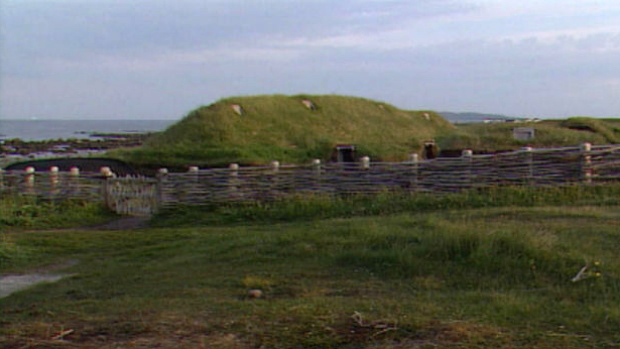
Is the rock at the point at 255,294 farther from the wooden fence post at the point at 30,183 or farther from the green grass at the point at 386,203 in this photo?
the wooden fence post at the point at 30,183

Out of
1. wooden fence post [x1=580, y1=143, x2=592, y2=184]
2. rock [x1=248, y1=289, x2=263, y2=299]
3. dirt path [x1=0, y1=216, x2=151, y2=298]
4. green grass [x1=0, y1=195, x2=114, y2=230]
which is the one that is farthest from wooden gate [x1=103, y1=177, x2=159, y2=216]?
rock [x1=248, y1=289, x2=263, y2=299]

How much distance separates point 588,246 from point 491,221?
2.68 meters

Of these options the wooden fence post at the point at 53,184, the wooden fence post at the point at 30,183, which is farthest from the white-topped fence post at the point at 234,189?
the wooden fence post at the point at 30,183

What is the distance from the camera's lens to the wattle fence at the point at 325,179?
15508 millimetres

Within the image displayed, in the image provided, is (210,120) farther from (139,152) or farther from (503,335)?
(503,335)

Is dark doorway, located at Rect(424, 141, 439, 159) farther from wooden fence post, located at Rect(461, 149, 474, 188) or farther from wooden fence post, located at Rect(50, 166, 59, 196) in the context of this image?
wooden fence post, located at Rect(50, 166, 59, 196)

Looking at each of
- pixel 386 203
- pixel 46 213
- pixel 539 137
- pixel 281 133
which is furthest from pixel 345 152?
pixel 46 213

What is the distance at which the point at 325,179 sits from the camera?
53.4 feet

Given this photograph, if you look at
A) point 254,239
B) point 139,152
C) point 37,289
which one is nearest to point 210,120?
point 139,152

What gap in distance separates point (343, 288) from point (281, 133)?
1717 centimetres

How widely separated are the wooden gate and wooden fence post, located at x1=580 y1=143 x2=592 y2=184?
9.14m

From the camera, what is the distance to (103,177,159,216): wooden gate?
16.8m

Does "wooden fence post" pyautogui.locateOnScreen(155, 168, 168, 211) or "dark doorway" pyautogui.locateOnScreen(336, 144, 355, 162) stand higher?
"dark doorway" pyautogui.locateOnScreen(336, 144, 355, 162)

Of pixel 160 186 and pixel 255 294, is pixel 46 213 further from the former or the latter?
pixel 255 294
